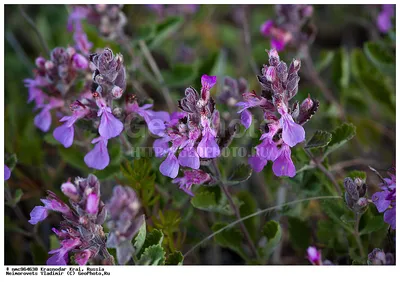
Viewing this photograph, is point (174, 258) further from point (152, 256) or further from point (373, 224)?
point (373, 224)

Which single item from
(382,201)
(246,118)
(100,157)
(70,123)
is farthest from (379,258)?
(70,123)

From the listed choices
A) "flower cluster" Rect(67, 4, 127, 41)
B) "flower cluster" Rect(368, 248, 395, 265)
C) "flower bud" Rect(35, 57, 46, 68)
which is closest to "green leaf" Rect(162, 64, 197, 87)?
"flower cluster" Rect(67, 4, 127, 41)

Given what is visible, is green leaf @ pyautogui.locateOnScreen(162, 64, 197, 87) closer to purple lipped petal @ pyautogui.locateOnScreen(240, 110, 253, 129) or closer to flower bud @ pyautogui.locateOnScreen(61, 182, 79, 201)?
purple lipped petal @ pyautogui.locateOnScreen(240, 110, 253, 129)

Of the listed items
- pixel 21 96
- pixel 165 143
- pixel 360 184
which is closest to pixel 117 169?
pixel 165 143

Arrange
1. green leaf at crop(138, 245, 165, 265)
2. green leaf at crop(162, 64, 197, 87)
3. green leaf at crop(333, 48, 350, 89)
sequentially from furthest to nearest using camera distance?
green leaf at crop(333, 48, 350, 89) < green leaf at crop(162, 64, 197, 87) < green leaf at crop(138, 245, 165, 265)

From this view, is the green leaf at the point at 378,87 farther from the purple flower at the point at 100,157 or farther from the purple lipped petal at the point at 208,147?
the purple flower at the point at 100,157

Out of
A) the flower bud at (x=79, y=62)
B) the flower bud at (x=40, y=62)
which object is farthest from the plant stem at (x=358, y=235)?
the flower bud at (x=40, y=62)
